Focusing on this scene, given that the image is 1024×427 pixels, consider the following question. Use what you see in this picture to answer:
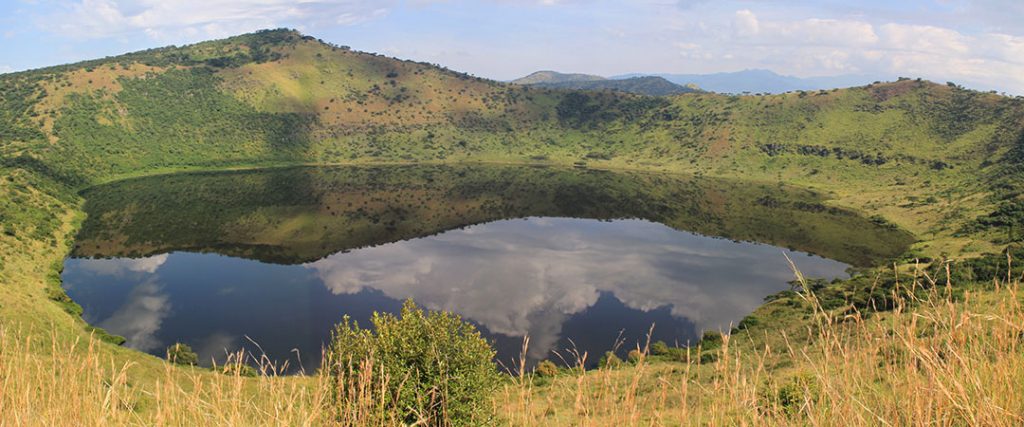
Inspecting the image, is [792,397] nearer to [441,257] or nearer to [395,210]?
[441,257]

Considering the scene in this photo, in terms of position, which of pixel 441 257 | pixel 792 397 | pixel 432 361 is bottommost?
pixel 441 257

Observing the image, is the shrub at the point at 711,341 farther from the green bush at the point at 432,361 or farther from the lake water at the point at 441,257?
the green bush at the point at 432,361

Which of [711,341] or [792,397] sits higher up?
[792,397]

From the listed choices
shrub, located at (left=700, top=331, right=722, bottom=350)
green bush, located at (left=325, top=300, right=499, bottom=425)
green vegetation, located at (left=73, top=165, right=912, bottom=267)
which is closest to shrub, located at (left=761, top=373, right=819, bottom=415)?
green bush, located at (left=325, top=300, right=499, bottom=425)

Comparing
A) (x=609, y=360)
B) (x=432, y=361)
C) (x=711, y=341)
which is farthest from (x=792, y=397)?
(x=711, y=341)

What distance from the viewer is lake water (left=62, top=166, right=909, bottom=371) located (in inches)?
2379

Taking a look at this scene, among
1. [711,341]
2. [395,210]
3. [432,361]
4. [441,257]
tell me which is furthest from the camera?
[395,210]

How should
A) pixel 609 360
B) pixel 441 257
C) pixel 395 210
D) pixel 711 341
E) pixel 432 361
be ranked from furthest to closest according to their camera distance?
pixel 395 210, pixel 441 257, pixel 711 341, pixel 432 361, pixel 609 360

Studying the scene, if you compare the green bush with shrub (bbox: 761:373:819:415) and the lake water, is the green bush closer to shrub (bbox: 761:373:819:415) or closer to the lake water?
shrub (bbox: 761:373:819:415)

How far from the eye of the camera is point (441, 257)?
90062 millimetres

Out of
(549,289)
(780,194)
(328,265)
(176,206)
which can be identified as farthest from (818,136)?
(176,206)

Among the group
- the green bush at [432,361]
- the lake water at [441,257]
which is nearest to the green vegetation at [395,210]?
the lake water at [441,257]

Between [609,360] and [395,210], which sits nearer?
[609,360]

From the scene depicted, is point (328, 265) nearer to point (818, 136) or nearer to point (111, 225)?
point (111, 225)
